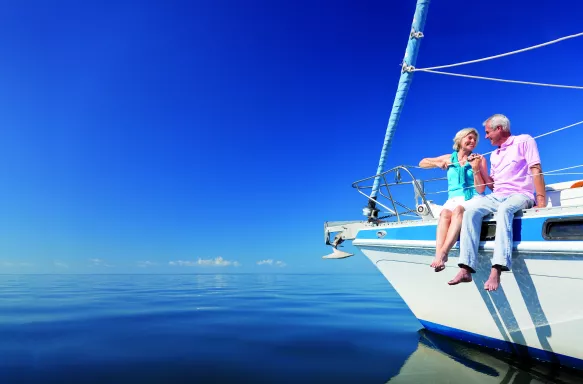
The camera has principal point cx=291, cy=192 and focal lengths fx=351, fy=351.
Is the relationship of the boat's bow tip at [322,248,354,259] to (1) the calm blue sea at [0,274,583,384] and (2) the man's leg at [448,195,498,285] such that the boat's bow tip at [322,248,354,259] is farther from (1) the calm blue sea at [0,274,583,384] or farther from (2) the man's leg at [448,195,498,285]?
(2) the man's leg at [448,195,498,285]

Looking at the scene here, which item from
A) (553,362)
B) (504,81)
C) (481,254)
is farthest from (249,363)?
Answer: (504,81)

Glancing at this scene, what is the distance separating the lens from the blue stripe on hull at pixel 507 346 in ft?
13.6

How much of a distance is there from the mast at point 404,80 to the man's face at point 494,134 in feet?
Answer: 8.09

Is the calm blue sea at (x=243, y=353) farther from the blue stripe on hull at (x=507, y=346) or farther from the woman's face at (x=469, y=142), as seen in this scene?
the woman's face at (x=469, y=142)

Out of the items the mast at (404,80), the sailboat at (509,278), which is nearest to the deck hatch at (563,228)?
the sailboat at (509,278)

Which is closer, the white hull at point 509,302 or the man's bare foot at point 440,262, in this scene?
the white hull at point 509,302

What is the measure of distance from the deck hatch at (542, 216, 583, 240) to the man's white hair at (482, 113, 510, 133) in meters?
1.27

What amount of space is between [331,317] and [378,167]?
13.0 ft

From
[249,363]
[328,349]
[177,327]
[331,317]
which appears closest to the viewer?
[249,363]

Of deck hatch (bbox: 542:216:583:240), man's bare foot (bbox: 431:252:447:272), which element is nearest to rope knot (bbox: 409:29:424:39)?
deck hatch (bbox: 542:216:583:240)

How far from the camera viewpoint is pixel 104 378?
397cm

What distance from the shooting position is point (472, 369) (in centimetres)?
439

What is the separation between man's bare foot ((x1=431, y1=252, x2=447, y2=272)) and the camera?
3.88 meters

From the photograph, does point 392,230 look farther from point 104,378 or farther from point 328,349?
point 104,378
